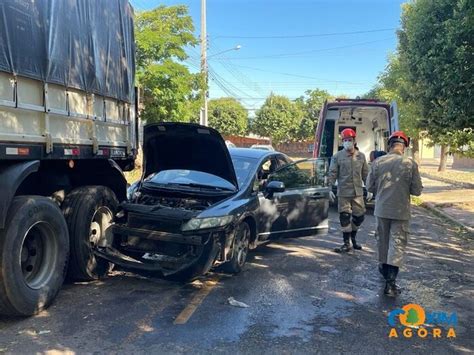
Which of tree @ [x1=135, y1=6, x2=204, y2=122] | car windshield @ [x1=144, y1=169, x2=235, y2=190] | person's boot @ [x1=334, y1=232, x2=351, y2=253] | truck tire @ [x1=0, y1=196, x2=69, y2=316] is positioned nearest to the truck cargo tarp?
car windshield @ [x1=144, y1=169, x2=235, y2=190]

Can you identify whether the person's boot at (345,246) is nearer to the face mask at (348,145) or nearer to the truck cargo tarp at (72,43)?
the face mask at (348,145)

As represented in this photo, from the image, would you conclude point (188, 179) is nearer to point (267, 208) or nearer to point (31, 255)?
point (267, 208)

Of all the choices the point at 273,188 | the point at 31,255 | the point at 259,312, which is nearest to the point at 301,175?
the point at 273,188

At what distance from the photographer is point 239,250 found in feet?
20.3

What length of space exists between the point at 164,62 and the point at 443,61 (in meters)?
12.2

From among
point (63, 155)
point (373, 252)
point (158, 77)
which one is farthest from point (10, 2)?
point (158, 77)

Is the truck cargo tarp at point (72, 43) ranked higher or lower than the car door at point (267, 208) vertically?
higher

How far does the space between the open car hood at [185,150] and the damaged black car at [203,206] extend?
14 mm

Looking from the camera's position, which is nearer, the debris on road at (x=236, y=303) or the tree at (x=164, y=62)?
the debris on road at (x=236, y=303)

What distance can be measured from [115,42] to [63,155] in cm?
199

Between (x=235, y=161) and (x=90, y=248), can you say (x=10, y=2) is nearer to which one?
(x=90, y=248)

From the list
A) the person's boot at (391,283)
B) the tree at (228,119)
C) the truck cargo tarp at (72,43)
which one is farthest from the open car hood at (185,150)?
the tree at (228,119)

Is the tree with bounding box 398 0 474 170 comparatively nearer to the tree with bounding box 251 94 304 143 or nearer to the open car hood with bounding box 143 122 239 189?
the open car hood with bounding box 143 122 239 189

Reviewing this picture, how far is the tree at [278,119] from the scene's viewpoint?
55.0 metres
